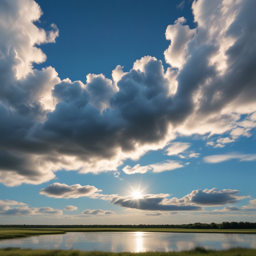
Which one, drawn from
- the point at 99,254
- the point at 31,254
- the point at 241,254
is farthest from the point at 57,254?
the point at 241,254

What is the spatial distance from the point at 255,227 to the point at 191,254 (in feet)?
566

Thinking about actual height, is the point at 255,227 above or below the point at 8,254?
above

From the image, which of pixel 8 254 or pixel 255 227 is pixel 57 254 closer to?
pixel 8 254

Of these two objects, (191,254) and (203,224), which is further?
(203,224)

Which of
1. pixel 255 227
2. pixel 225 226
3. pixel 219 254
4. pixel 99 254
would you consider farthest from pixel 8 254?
pixel 255 227

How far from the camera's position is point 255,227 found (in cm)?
16475

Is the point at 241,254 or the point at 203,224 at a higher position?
the point at 203,224

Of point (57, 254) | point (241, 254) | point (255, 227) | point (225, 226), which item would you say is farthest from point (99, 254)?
point (255, 227)

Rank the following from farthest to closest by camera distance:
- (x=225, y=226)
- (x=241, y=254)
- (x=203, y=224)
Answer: (x=203, y=224)
(x=225, y=226)
(x=241, y=254)

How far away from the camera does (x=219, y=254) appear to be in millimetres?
35500

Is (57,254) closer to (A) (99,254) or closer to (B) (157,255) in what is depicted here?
(A) (99,254)

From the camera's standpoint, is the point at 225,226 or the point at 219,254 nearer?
the point at 219,254

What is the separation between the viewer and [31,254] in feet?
117

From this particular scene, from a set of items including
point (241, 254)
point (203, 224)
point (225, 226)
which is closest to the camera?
point (241, 254)
